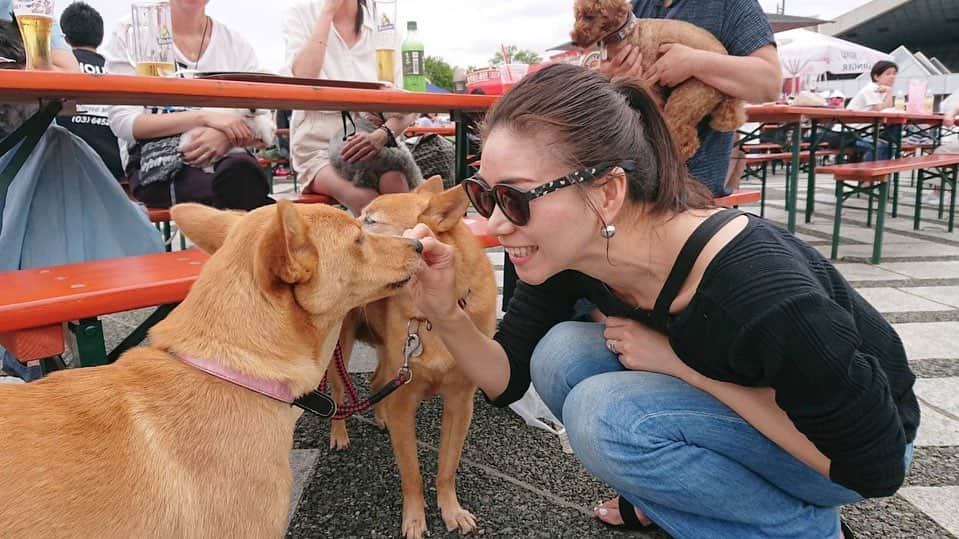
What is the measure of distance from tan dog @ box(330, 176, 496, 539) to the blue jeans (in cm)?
62

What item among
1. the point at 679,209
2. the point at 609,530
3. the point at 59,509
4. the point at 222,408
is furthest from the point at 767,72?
the point at 59,509

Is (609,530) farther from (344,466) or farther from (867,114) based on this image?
(867,114)

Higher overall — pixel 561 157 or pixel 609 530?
pixel 561 157

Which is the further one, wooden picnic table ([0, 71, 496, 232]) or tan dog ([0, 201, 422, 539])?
wooden picnic table ([0, 71, 496, 232])

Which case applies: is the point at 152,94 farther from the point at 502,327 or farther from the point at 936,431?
the point at 936,431

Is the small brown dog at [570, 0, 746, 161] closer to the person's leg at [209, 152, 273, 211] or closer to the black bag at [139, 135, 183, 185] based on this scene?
the person's leg at [209, 152, 273, 211]

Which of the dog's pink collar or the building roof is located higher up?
the building roof

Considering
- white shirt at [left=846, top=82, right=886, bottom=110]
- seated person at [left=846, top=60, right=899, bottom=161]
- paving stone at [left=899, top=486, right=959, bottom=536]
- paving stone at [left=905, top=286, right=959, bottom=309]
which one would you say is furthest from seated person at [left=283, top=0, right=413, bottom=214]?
white shirt at [left=846, top=82, right=886, bottom=110]

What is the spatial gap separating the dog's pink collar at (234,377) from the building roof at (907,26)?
33.6m

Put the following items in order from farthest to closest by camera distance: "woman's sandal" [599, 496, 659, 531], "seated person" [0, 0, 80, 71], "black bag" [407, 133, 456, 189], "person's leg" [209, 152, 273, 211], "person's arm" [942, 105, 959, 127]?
"person's arm" [942, 105, 959, 127], "black bag" [407, 133, 456, 189], "person's leg" [209, 152, 273, 211], "seated person" [0, 0, 80, 71], "woman's sandal" [599, 496, 659, 531]

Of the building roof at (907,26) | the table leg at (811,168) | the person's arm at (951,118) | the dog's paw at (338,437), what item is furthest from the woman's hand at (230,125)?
the building roof at (907,26)

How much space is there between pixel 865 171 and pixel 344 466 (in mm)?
5197

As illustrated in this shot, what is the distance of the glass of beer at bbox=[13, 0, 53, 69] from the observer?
2.24 metres

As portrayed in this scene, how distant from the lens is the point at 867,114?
275 inches
